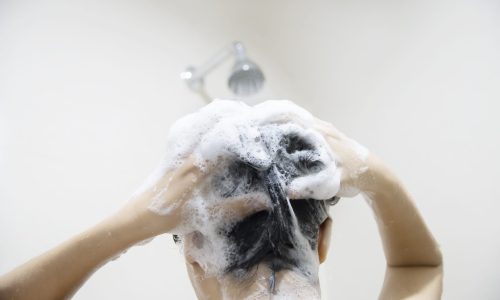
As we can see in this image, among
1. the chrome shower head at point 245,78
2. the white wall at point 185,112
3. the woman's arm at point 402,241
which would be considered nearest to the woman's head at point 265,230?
the woman's arm at point 402,241

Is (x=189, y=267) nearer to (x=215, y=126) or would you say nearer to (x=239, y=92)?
(x=215, y=126)

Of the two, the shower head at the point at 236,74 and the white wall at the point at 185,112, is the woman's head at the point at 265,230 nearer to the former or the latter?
the white wall at the point at 185,112

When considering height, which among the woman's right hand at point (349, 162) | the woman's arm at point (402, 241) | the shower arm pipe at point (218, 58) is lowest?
the woman's arm at point (402, 241)

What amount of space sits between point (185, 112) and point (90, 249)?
98 cm

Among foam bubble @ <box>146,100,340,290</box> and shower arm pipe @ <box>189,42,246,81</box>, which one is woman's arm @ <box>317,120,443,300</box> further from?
shower arm pipe @ <box>189,42,246,81</box>

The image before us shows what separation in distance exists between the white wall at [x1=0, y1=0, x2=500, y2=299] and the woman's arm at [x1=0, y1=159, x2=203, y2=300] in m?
0.50

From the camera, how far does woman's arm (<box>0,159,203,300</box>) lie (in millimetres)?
607

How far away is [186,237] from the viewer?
0.74 meters

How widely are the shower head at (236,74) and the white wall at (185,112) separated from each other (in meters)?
0.05

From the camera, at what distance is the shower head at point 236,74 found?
1538 millimetres

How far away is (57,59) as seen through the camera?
4.09 ft

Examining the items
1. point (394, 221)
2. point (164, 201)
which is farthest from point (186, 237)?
point (394, 221)

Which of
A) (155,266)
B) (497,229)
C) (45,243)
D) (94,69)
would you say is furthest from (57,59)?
(497,229)

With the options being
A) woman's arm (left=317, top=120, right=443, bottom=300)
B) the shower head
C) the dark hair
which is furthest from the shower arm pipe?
Answer: the dark hair
